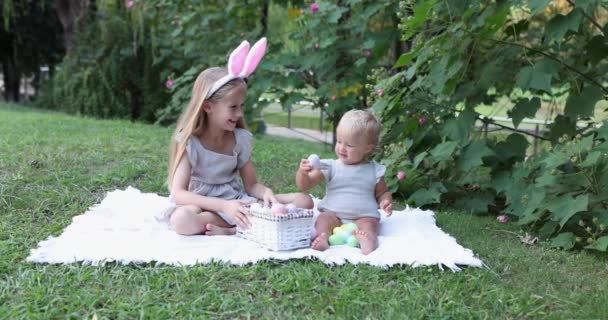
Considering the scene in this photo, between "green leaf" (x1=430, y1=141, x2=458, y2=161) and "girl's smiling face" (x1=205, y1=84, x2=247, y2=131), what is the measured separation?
4.28ft

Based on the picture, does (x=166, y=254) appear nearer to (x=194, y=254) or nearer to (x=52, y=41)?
(x=194, y=254)

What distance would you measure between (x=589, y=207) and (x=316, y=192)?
1.79 metres

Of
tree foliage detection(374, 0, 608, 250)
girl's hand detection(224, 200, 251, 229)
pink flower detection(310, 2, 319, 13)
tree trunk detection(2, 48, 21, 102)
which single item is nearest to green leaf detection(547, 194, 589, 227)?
tree foliage detection(374, 0, 608, 250)

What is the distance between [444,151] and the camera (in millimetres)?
3775

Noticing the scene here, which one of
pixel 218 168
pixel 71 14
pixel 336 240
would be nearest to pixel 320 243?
pixel 336 240

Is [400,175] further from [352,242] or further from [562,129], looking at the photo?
[352,242]

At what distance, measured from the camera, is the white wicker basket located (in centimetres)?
269

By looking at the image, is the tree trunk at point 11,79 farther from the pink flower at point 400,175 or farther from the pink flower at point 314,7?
the pink flower at point 400,175

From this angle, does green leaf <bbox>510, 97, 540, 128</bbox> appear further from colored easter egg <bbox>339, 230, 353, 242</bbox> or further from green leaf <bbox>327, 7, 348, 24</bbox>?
green leaf <bbox>327, 7, 348, 24</bbox>

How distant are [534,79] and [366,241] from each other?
1.42 metres

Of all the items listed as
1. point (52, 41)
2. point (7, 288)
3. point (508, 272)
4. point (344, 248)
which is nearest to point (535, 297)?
point (508, 272)

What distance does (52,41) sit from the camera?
1471cm

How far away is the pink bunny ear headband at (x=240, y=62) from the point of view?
307 cm

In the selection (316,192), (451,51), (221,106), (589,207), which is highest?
(451,51)
